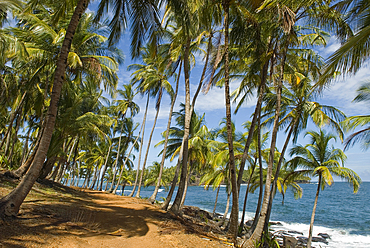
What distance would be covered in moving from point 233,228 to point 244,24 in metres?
7.78

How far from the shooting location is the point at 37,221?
5.27 metres

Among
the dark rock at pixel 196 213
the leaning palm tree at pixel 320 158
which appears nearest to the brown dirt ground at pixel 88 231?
the leaning palm tree at pixel 320 158

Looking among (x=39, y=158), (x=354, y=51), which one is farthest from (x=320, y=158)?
(x=39, y=158)

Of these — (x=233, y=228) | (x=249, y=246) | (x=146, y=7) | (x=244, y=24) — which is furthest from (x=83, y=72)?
(x=249, y=246)

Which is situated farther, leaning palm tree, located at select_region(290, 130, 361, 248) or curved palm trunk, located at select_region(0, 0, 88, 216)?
leaning palm tree, located at select_region(290, 130, 361, 248)

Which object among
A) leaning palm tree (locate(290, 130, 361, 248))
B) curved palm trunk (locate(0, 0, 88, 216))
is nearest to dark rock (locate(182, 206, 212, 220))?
leaning palm tree (locate(290, 130, 361, 248))

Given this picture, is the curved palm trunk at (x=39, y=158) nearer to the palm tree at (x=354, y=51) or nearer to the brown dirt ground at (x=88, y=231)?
the brown dirt ground at (x=88, y=231)

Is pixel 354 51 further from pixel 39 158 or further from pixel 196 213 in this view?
pixel 196 213

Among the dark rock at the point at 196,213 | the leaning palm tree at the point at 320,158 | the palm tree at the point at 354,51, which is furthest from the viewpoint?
the dark rock at the point at 196,213

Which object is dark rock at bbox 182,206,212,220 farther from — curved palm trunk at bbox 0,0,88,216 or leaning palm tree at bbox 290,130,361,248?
curved palm trunk at bbox 0,0,88,216

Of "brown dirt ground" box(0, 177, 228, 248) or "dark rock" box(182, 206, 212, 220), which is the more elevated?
"brown dirt ground" box(0, 177, 228, 248)

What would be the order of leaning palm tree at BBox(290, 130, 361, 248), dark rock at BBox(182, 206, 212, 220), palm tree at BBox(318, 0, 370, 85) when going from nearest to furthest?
palm tree at BBox(318, 0, 370, 85)
leaning palm tree at BBox(290, 130, 361, 248)
dark rock at BBox(182, 206, 212, 220)

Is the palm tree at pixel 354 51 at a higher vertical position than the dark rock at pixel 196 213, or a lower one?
higher

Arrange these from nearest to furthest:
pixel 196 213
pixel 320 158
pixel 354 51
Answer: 1. pixel 354 51
2. pixel 320 158
3. pixel 196 213
